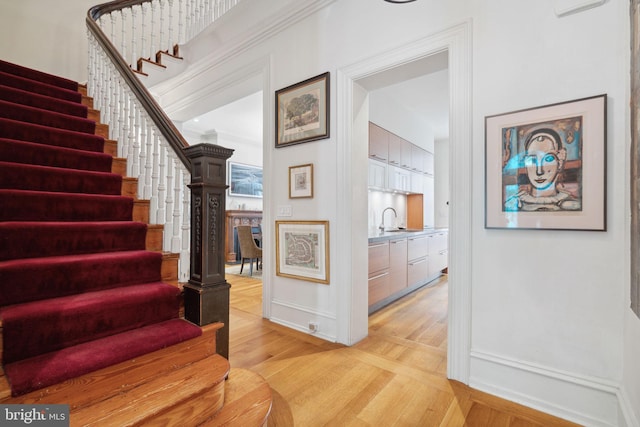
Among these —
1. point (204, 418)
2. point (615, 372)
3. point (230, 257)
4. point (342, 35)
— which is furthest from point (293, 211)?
point (230, 257)

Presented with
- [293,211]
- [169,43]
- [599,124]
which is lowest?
[293,211]

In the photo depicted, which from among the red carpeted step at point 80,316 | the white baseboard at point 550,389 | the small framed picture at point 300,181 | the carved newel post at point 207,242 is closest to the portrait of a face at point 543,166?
the white baseboard at point 550,389

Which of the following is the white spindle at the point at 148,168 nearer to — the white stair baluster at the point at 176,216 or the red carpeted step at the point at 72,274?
the white stair baluster at the point at 176,216

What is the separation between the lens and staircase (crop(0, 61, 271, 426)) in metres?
1.18

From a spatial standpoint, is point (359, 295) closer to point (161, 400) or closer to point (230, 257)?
point (161, 400)

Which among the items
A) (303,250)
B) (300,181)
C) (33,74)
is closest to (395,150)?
(300,181)

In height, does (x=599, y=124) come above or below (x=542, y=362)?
above

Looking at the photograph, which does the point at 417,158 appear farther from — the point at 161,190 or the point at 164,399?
the point at 164,399

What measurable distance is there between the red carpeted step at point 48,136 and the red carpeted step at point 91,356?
6.35 feet

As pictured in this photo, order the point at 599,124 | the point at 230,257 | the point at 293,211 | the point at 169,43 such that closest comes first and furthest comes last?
the point at 599,124, the point at 293,211, the point at 169,43, the point at 230,257

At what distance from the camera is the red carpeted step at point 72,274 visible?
1408 mm

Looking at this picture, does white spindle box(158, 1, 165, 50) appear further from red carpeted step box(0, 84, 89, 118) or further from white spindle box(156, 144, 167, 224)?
white spindle box(156, 144, 167, 224)

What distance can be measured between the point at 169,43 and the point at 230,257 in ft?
14.0

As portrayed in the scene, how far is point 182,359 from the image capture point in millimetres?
1464
